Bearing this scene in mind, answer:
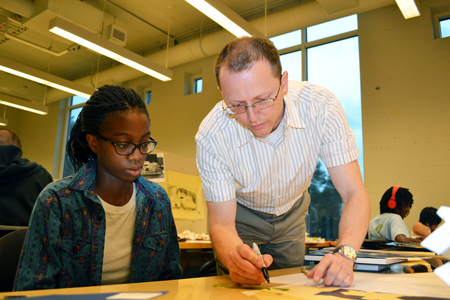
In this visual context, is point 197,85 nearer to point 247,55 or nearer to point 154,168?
point 154,168

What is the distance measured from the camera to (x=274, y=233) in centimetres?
135

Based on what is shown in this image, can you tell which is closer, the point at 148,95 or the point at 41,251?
the point at 41,251

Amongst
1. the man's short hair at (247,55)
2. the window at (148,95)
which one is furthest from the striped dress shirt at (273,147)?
the window at (148,95)

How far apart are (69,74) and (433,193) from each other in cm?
786

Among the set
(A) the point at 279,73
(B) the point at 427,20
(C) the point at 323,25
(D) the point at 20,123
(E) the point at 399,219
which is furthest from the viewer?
(D) the point at 20,123

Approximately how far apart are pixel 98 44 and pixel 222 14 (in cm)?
166

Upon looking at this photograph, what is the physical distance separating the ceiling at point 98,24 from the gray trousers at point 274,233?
3.91 m

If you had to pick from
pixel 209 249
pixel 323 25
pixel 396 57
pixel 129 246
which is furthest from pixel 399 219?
pixel 323 25

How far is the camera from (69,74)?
841cm

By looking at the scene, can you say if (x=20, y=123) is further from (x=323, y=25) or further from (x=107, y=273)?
(x=107, y=273)

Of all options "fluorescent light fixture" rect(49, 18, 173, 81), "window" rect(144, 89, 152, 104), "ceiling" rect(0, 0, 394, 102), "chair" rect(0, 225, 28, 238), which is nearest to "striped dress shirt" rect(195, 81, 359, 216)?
"chair" rect(0, 225, 28, 238)

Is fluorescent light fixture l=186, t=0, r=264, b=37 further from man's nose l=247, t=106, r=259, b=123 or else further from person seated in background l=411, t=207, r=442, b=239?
person seated in background l=411, t=207, r=442, b=239

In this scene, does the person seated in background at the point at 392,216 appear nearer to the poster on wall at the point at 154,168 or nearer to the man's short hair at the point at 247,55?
the poster on wall at the point at 154,168

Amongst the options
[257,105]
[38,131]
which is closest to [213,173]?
[257,105]
